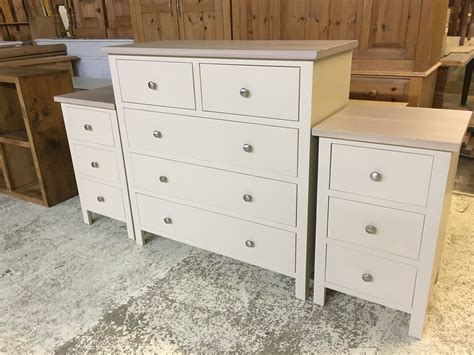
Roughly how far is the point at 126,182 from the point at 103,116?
1.15ft

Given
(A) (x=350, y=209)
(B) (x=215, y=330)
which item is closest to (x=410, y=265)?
(A) (x=350, y=209)

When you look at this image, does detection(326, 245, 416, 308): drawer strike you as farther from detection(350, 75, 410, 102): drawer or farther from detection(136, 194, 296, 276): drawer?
detection(350, 75, 410, 102): drawer

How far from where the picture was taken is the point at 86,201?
2.35 meters

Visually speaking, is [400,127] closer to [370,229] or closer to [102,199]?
[370,229]

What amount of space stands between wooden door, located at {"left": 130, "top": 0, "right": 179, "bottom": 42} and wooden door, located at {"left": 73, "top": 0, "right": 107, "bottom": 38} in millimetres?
529

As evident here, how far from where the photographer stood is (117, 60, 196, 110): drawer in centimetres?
167

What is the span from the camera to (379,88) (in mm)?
2299

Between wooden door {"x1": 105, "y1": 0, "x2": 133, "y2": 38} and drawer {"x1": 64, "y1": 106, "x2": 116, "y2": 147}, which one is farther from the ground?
wooden door {"x1": 105, "y1": 0, "x2": 133, "y2": 38}

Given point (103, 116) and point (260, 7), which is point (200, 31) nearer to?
point (260, 7)

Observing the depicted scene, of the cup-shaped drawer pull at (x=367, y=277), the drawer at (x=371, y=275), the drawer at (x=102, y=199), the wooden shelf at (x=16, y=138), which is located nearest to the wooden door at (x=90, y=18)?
the wooden shelf at (x=16, y=138)

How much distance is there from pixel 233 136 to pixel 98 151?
0.88 m

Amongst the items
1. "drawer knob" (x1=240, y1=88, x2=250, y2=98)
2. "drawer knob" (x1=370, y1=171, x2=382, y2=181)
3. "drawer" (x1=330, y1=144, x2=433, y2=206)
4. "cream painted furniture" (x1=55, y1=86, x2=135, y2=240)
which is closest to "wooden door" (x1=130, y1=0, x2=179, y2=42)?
"cream painted furniture" (x1=55, y1=86, x2=135, y2=240)

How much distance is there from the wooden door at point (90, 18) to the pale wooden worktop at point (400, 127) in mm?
2580

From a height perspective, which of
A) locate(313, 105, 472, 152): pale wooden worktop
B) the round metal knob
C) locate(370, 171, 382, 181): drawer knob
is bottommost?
the round metal knob
